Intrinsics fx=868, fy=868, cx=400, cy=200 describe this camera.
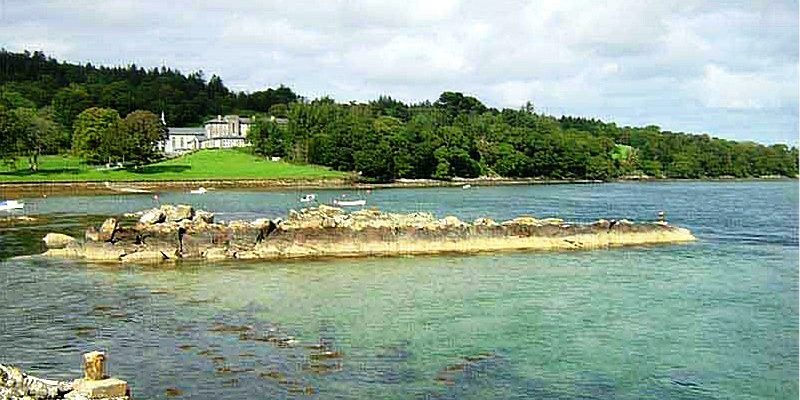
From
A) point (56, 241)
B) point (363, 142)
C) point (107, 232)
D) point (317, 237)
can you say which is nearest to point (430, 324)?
point (317, 237)

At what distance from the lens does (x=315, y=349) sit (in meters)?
23.3

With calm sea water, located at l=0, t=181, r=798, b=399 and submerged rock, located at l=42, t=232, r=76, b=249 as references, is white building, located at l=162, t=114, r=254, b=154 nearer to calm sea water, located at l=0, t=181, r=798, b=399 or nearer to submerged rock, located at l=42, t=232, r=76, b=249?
submerged rock, located at l=42, t=232, r=76, b=249

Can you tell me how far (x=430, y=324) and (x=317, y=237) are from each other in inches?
743

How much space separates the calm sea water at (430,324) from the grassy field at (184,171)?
72.3 m

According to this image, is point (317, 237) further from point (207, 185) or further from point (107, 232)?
point (207, 185)

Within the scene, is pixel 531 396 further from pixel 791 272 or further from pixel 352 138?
pixel 352 138

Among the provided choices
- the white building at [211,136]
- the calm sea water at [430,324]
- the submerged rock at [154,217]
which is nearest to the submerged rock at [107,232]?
the submerged rock at [154,217]

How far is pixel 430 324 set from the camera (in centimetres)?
2683

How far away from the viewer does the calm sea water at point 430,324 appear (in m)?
20.5

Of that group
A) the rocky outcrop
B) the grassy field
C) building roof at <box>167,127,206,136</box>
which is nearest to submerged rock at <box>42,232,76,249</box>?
the rocky outcrop

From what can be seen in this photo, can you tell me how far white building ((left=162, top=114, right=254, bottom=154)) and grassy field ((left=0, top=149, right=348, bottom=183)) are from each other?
118ft

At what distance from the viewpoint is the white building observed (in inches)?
7569

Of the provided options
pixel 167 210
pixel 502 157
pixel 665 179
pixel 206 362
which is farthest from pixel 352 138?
pixel 206 362

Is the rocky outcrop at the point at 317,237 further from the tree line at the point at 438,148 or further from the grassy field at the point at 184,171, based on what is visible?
the tree line at the point at 438,148
